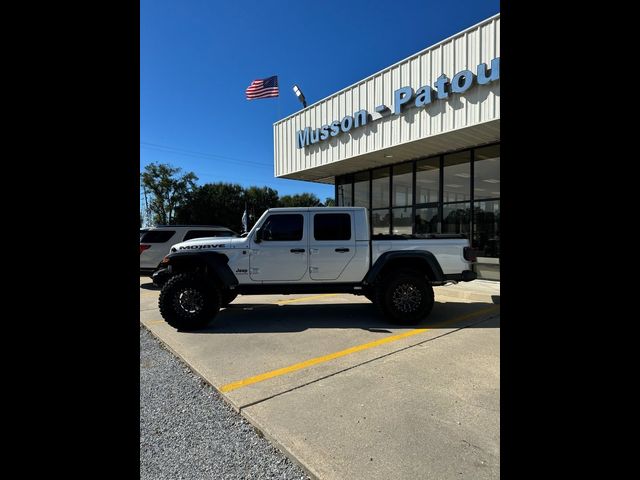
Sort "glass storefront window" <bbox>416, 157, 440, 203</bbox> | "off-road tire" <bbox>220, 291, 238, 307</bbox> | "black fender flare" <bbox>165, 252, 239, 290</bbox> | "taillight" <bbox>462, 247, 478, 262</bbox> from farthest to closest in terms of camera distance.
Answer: "glass storefront window" <bbox>416, 157, 440, 203</bbox> → "off-road tire" <bbox>220, 291, 238, 307</bbox> → "taillight" <bbox>462, 247, 478, 262</bbox> → "black fender flare" <bbox>165, 252, 239, 290</bbox>

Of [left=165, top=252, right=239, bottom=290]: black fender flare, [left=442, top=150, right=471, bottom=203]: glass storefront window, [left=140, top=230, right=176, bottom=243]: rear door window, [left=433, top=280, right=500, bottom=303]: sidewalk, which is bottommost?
[left=433, top=280, right=500, bottom=303]: sidewalk

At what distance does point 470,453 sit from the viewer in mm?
2471

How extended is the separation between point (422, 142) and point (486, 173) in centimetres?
208

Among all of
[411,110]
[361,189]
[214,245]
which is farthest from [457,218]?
[214,245]

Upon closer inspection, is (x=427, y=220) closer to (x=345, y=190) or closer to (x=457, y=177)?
(x=457, y=177)

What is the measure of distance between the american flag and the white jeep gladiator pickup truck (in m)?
11.0

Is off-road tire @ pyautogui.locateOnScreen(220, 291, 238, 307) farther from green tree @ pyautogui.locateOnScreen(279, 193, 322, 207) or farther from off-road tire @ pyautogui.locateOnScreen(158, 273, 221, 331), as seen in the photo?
Result: green tree @ pyautogui.locateOnScreen(279, 193, 322, 207)

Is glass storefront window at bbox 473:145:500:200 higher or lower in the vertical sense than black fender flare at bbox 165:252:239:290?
higher

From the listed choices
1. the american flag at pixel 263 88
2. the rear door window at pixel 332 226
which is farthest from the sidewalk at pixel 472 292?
the american flag at pixel 263 88

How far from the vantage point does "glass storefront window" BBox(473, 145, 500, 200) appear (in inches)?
398

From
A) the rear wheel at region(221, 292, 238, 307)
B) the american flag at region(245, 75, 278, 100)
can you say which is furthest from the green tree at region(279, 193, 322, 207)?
the rear wheel at region(221, 292, 238, 307)

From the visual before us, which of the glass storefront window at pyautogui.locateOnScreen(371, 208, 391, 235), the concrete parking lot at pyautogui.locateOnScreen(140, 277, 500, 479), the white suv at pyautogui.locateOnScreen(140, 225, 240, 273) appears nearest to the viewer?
the concrete parking lot at pyautogui.locateOnScreen(140, 277, 500, 479)

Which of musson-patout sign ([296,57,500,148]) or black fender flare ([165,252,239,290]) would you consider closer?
black fender flare ([165,252,239,290])
